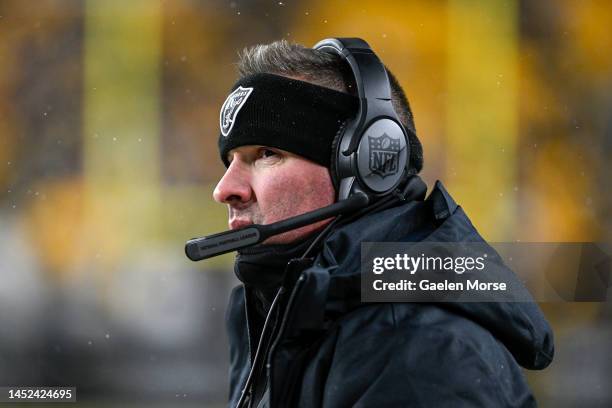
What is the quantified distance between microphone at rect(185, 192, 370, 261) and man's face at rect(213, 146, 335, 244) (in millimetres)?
35

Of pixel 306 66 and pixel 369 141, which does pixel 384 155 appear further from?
pixel 306 66

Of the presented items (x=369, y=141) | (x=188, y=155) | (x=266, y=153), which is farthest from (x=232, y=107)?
(x=188, y=155)

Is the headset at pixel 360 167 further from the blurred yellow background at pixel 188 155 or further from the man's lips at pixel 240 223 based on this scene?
Result: the blurred yellow background at pixel 188 155

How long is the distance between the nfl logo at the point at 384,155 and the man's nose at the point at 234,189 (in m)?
0.17

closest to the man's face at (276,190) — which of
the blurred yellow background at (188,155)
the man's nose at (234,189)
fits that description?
the man's nose at (234,189)

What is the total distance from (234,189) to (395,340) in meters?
0.31

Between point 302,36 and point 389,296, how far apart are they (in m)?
3.10

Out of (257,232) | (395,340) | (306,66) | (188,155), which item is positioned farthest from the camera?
(188,155)

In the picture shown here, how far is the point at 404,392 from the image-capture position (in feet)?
3.04

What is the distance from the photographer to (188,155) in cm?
402

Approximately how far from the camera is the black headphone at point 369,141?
44.9 inches

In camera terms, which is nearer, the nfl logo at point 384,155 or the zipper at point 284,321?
the zipper at point 284,321

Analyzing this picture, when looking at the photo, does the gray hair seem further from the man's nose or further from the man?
the man's nose

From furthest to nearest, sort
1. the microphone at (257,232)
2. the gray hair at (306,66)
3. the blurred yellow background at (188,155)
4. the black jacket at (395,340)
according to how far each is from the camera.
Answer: the blurred yellow background at (188,155), the gray hair at (306,66), the microphone at (257,232), the black jacket at (395,340)
